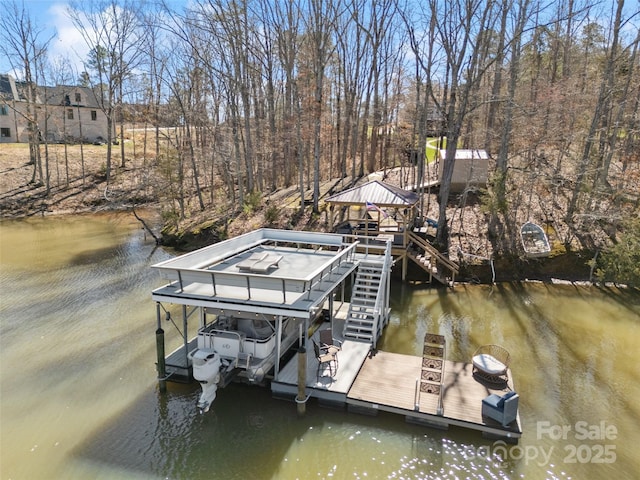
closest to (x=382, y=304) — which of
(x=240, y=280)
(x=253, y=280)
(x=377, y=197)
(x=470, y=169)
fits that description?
(x=377, y=197)

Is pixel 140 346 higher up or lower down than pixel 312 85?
lower down

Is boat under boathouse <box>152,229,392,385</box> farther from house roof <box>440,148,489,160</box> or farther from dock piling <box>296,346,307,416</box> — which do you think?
house roof <box>440,148,489,160</box>

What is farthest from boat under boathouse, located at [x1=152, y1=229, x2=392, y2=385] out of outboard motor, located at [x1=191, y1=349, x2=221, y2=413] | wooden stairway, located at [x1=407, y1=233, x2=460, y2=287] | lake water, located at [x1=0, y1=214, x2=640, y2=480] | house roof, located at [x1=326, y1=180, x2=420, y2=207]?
wooden stairway, located at [x1=407, y1=233, x2=460, y2=287]

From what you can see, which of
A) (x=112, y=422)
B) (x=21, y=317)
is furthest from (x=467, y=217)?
(x=21, y=317)

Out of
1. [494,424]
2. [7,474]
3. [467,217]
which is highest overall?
[467,217]

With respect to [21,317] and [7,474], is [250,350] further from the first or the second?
[21,317]
